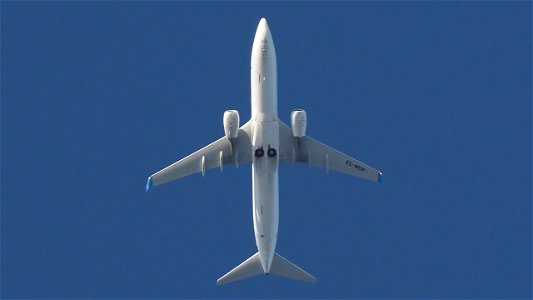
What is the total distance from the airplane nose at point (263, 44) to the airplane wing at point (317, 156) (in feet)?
12.4

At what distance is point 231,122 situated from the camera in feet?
179

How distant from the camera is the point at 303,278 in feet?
190

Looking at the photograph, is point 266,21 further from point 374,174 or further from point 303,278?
point 303,278

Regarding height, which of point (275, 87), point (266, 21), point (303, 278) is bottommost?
point (303, 278)

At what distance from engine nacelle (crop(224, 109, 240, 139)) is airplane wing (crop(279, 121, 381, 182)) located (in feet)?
8.63

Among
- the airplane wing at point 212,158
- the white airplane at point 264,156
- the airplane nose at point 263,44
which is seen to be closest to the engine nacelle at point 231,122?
the white airplane at point 264,156

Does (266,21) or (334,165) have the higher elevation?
(266,21)

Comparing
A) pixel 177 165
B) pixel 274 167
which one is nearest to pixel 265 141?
pixel 274 167

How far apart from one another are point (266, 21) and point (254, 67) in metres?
2.64

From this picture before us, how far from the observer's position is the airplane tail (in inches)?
2265

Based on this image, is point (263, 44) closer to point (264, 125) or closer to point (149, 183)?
point (264, 125)

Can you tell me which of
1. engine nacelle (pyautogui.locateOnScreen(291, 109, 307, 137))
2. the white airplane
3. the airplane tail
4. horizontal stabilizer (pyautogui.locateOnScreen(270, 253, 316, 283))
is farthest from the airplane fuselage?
horizontal stabilizer (pyautogui.locateOnScreen(270, 253, 316, 283))

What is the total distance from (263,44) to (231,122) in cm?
429

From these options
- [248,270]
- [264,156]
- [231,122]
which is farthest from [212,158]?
[248,270]
